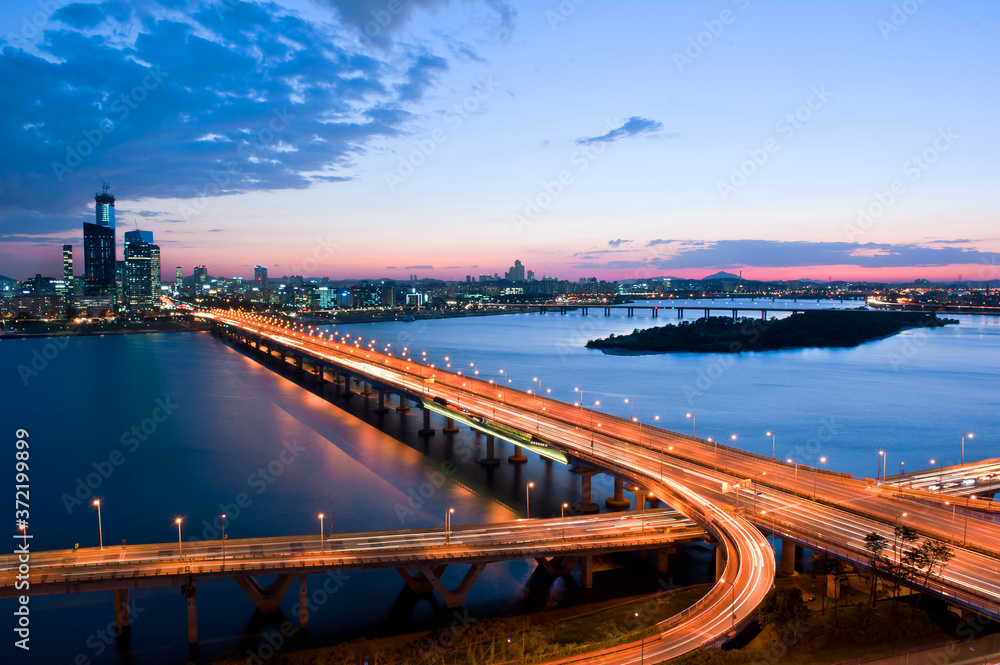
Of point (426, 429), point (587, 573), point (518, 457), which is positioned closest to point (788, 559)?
point (587, 573)

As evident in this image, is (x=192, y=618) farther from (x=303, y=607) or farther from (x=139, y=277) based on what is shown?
(x=139, y=277)

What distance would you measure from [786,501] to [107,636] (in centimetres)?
1404

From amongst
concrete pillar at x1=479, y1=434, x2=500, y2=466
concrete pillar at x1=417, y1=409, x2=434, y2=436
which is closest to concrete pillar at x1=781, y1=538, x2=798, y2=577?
concrete pillar at x1=479, y1=434, x2=500, y2=466

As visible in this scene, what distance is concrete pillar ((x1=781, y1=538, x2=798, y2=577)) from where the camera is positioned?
517 inches

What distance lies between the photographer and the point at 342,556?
12.6 meters

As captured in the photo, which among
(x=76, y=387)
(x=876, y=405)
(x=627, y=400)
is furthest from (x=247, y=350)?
(x=876, y=405)

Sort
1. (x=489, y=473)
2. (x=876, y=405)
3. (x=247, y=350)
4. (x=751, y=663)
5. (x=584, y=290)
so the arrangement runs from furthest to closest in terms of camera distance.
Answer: (x=584, y=290), (x=247, y=350), (x=876, y=405), (x=489, y=473), (x=751, y=663)

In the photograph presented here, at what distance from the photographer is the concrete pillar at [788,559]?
43.1 feet

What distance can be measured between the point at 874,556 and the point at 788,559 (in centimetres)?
255

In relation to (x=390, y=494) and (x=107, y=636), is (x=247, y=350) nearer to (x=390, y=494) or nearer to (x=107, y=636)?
(x=390, y=494)

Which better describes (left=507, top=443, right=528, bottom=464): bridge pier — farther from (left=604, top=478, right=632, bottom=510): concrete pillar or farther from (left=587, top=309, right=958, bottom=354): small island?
(left=587, top=309, right=958, bottom=354): small island

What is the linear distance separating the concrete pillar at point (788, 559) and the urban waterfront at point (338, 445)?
2.24m

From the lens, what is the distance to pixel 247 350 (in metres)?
63.3
